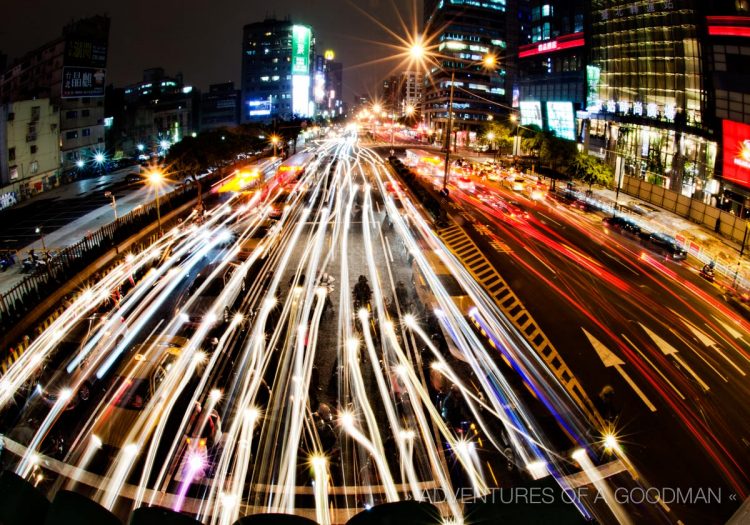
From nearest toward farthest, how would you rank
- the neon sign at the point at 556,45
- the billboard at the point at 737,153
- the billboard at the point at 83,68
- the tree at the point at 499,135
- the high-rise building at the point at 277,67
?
the billboard at the point at 737,153 → the billboard at the point at 83,68 → the neon sign at the point at 556,45 → the tree at the point at 499,135 → the high-rise building at the point at 277,67

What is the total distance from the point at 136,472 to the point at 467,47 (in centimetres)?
12123

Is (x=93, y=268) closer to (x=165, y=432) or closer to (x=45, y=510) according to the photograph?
(x=165, y=432)

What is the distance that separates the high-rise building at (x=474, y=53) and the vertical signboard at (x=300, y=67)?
43100 millimetres

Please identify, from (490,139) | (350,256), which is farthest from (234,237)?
(490,139)

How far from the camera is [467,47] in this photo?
371ft

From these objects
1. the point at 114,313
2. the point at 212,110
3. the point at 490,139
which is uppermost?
the point at 212,110

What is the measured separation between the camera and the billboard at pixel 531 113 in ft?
230

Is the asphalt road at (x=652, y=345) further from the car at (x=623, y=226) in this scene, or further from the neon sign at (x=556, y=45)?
the neon sign at (x=556, y=45)

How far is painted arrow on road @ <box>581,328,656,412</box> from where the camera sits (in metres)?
13.2

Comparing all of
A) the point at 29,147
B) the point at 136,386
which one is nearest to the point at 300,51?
the point at 29,147

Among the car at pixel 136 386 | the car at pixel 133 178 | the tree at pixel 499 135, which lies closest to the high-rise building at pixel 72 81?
the car at pixel 133 178

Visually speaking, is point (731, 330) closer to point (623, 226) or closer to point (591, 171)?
point (623, 226)

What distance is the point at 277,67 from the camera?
13925cm

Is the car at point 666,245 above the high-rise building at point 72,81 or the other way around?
the other way around
